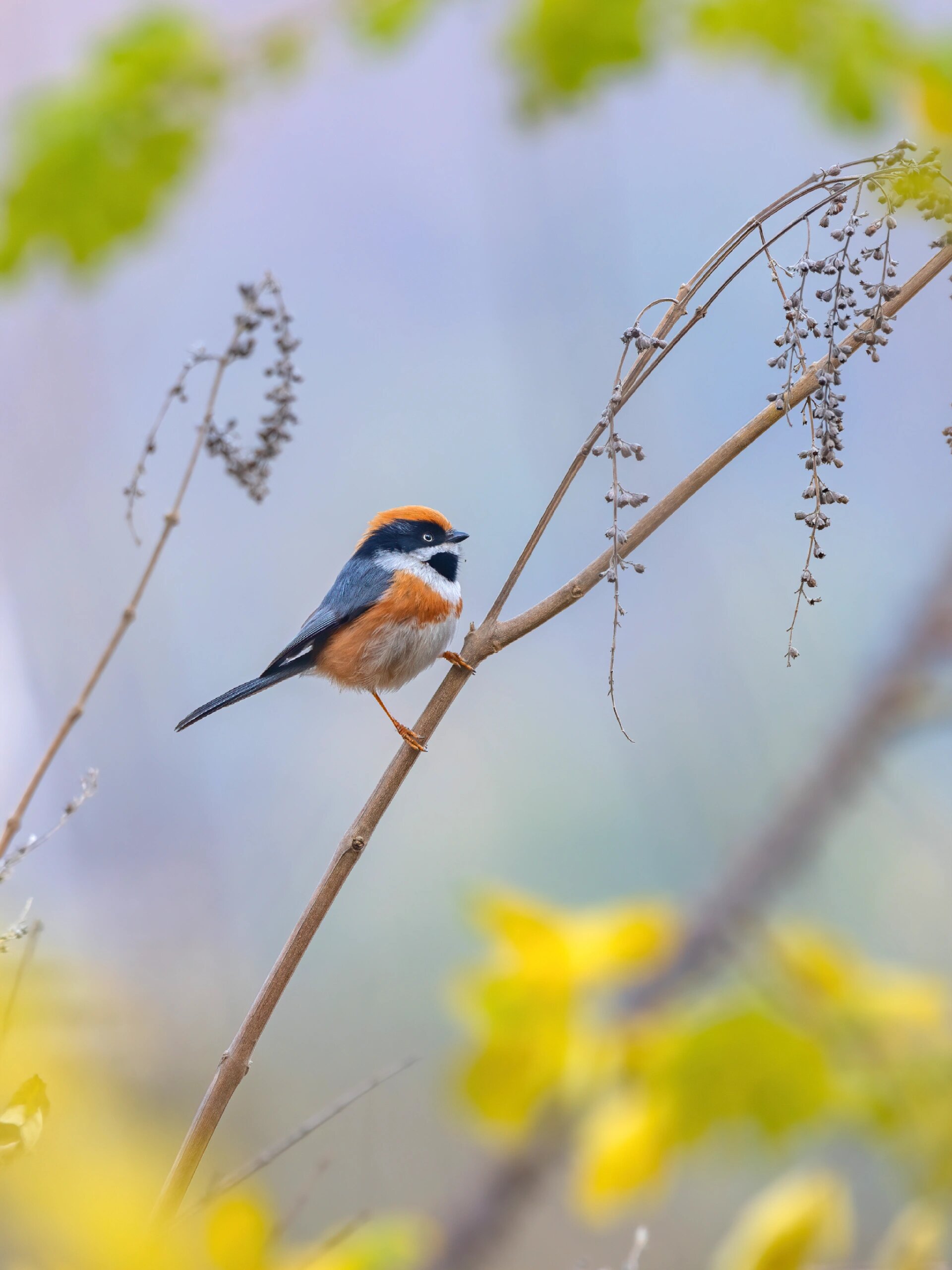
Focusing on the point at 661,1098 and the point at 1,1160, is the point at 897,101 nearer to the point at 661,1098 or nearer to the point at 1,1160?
the point at 661,1098

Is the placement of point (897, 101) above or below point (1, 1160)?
above

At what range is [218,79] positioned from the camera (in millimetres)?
1733

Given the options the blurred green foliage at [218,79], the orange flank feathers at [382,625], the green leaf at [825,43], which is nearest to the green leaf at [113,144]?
the blurred green foliage at [218,79]

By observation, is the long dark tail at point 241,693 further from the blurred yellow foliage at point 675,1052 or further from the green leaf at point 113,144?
the blurred yellow foliage at point 675,1052

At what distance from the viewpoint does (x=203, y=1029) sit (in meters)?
2.37

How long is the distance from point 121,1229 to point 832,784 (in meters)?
0.52

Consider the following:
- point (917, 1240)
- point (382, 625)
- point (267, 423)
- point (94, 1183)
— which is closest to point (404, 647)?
point (382, 625)

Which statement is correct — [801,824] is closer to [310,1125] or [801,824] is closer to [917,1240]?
[917,1240]

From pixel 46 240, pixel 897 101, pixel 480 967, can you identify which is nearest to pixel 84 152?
pixel 46 240

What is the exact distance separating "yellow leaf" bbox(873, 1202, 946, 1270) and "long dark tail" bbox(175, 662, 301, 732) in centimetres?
179

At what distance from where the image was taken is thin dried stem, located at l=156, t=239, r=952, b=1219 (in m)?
1.18

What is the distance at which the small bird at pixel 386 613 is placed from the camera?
10.4ft

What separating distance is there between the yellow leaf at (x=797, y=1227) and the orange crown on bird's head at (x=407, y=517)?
99.7 inches

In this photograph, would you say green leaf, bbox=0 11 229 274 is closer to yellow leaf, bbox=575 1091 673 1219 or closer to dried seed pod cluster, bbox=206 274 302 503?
dried seed pod cluster, bbox=206 274 302 503
